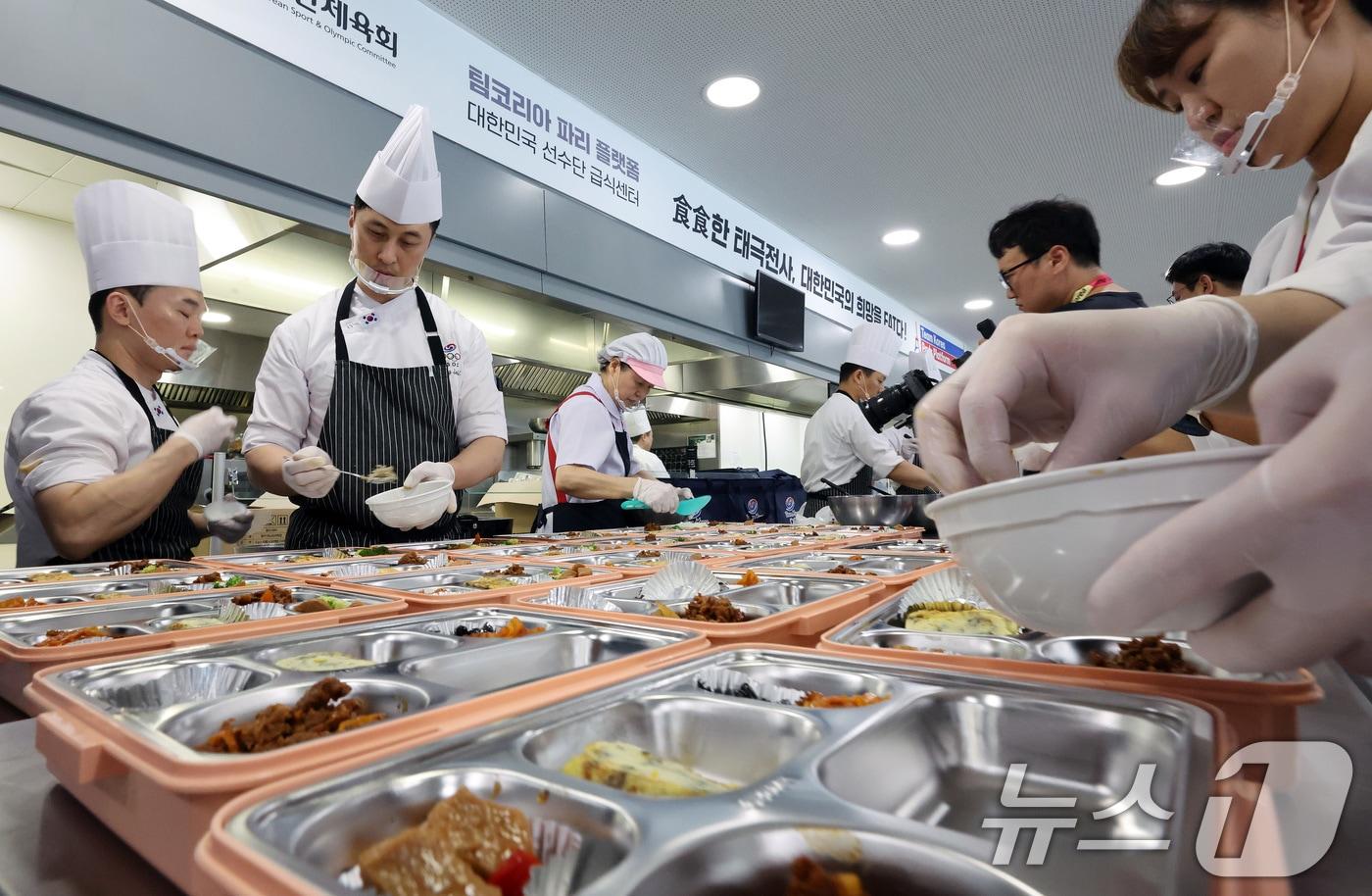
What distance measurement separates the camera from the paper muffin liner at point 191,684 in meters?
0.82

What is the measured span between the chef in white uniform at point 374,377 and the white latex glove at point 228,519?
5.9 inches

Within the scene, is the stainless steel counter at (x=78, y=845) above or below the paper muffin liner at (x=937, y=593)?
below

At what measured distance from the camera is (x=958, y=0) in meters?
3.60

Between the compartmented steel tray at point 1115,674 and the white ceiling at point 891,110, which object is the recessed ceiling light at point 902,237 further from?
the compartmented steel tray at point 1115,674

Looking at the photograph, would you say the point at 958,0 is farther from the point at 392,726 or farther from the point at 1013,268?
the point at 392,726

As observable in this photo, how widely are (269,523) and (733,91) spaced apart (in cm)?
400

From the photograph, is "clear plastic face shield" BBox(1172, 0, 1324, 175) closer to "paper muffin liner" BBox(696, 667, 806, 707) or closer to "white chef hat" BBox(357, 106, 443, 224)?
"paper muffin liner" BBox(696, 667, 806, 707)

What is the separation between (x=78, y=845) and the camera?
549mm

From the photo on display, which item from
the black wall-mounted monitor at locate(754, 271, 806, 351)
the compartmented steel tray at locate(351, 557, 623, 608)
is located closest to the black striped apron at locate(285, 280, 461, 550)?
the compartmented steel tray at locate(351, 557, 623, 608)

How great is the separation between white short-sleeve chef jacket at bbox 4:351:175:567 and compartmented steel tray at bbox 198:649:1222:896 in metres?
2.00

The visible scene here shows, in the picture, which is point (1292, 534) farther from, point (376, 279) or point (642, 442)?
point (642, 442)

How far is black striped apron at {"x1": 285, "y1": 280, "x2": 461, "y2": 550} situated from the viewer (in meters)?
2.50

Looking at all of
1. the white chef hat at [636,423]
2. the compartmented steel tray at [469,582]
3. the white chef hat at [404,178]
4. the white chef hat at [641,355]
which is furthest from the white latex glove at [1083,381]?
the white chef hat at [636,423]

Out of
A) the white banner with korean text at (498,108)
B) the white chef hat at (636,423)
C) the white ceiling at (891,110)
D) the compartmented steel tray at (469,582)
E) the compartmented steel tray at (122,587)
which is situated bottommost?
the compartmented steel tray at (469,582)
